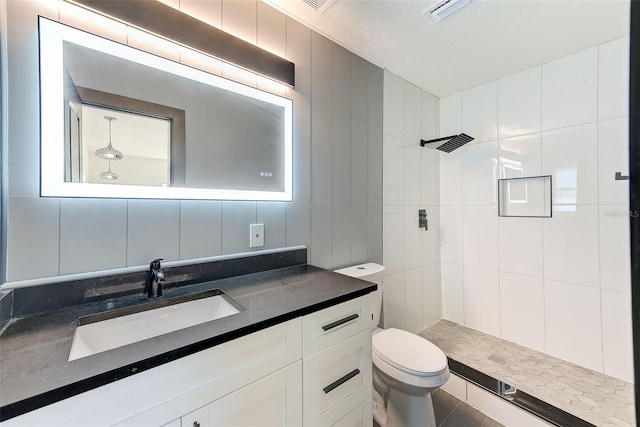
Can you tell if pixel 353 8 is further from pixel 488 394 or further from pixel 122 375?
pixel 488 394

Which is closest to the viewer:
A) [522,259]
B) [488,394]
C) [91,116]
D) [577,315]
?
[91,116]

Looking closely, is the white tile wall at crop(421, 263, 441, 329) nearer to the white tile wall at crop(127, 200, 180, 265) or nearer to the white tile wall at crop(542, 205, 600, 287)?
the white tile wall at crop(542, 205, 600, 287)

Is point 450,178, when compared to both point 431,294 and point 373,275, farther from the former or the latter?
point 373,275

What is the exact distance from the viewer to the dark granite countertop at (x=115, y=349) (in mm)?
532

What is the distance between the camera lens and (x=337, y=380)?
41.2 inches

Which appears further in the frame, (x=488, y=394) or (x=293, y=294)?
(x=488, y=394)

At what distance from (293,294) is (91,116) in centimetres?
103

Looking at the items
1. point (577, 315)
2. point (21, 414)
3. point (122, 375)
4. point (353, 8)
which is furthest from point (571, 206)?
point (21, 414)

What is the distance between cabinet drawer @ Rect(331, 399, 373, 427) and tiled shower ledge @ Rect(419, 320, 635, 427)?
1028 millimetres

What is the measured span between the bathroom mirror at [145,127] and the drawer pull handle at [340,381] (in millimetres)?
916

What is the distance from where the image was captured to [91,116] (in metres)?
0.96

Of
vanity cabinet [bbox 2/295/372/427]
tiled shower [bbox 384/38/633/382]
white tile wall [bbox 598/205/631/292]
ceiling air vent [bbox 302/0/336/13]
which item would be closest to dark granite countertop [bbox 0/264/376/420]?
vanity cabinet [bbox 2/295/372/427]

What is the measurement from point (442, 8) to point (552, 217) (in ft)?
5.45

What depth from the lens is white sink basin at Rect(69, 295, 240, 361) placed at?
797mm
